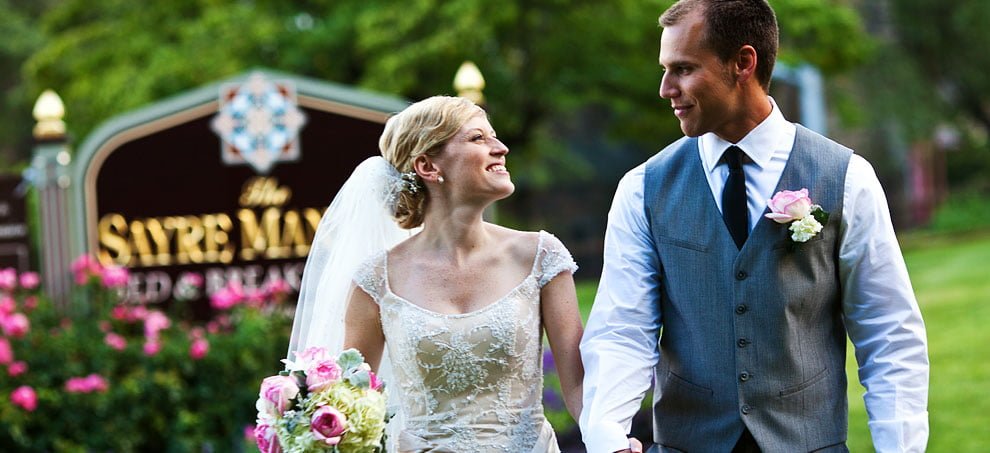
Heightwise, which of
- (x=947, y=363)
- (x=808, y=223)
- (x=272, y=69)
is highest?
(x=272, y=69)

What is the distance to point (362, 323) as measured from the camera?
3.98 m

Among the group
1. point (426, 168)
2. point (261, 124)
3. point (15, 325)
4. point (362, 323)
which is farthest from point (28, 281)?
point (426, 168)

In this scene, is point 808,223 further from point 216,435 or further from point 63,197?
point 63,197

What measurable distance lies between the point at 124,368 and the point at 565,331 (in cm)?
472

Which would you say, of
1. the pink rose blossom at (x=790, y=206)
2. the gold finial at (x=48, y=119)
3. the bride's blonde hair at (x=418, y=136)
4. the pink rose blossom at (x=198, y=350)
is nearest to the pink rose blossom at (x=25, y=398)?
the pink rose blossom at (x=198, y=350)

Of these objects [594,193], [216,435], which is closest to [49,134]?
[216,435]

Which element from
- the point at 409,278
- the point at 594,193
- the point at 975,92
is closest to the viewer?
the point at 409,278

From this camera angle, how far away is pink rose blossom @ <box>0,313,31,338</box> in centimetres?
770

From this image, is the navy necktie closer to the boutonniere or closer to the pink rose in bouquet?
the boutonniere

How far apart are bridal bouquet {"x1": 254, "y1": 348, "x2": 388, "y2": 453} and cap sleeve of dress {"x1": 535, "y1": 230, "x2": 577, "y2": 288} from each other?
628mm

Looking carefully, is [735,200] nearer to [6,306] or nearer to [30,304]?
[6,306]

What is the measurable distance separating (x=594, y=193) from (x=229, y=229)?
62.3ft

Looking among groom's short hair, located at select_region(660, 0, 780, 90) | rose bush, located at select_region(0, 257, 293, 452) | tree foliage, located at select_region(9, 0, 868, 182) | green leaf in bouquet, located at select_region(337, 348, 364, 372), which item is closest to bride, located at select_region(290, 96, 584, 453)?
green leaf in bouquet, located at select_region(337, 348, 364, 372)

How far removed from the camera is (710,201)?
11.1ft
